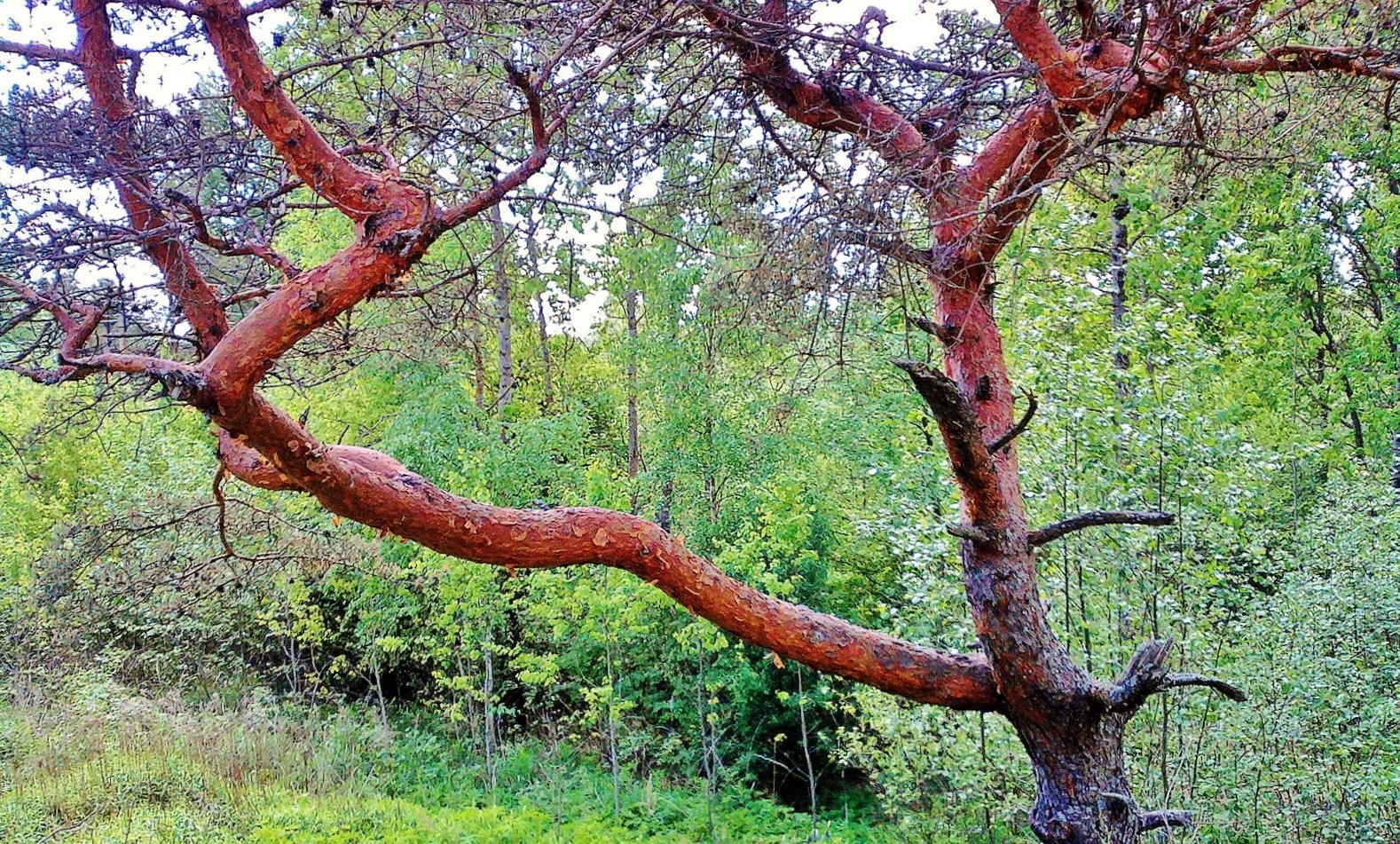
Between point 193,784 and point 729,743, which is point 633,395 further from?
point 193,784

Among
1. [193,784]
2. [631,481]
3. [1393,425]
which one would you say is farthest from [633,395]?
[1393,425]

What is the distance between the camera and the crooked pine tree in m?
2.37

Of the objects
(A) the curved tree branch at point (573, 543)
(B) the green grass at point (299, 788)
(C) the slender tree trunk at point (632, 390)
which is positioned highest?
(C) the slender tree trunk at point (632, 390)

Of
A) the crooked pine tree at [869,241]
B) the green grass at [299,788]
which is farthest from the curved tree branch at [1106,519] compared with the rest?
the green grass at [299,788]

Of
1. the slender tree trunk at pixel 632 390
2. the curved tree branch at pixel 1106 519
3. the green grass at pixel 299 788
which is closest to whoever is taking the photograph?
the curved tree branch at pixel 1106 519

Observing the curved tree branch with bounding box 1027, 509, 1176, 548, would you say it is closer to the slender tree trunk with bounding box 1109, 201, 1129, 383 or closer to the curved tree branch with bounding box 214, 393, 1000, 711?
the curved tree branch with bounding box 214, 393, 1000, 711

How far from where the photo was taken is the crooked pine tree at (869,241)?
237 cm

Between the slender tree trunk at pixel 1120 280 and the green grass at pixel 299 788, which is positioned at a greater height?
the slender tree trunk at pixel 1120 280

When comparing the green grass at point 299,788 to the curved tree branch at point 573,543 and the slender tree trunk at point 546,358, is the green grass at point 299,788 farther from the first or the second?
the slender tree trunk at point 546,358

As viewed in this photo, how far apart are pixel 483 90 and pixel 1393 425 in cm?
1081

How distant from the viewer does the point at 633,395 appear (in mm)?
10164

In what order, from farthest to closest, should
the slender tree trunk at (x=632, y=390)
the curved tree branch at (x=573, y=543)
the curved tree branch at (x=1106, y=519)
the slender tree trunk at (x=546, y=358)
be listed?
1. the slender tree trunk at (x=546, y=358)
2. the slender tree trunk at (x=632, y=390)
3. the curved tree branch at (x=1106, y=519)
4. the curved tree branch at (x=573, y=543)

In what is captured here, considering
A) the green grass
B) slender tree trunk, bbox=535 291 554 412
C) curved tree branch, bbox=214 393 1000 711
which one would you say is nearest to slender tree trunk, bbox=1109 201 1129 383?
curved tree branch, bbox=214 393 1000 711

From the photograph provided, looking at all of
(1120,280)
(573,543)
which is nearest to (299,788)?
(573,543)
